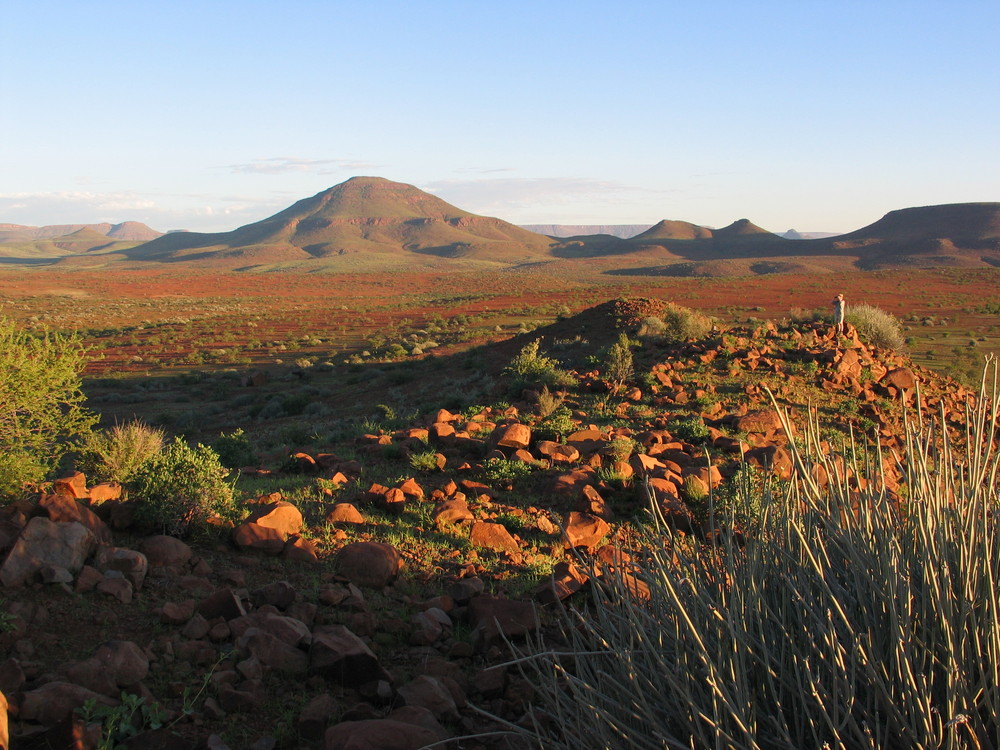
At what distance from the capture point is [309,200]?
17912cm

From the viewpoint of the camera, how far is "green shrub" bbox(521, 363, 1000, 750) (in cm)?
175

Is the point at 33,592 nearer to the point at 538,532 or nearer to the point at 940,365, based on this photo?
the point at 538,532

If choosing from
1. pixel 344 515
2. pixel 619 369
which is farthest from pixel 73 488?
pixel 619 369

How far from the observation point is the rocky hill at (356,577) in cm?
323

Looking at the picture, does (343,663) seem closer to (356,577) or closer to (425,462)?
(356,577)

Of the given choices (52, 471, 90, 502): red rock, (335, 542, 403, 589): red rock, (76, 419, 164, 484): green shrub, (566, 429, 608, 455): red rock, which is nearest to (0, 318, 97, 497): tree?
(76, 419, 164, 484): green shrub

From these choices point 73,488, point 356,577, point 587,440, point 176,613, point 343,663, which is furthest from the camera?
point 587,440

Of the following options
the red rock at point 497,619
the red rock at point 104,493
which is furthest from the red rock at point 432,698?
the red rock at point 104,493

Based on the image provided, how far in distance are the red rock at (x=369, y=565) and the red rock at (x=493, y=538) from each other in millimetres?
806

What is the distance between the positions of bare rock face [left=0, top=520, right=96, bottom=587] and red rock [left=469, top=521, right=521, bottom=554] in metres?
2.62

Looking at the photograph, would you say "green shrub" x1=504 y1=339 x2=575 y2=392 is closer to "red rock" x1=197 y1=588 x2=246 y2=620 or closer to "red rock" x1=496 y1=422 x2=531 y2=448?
"red rock" x1=496 y1=422 x2=531 y2=448

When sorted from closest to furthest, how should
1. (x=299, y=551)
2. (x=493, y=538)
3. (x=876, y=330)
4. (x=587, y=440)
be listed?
1. (x=299, y=551)
2. (x=493, y=538)
3. (x=587, y=440)
4. (x=876, y=330)

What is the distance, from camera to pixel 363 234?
14850cm

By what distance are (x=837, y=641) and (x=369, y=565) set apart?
140 inches
